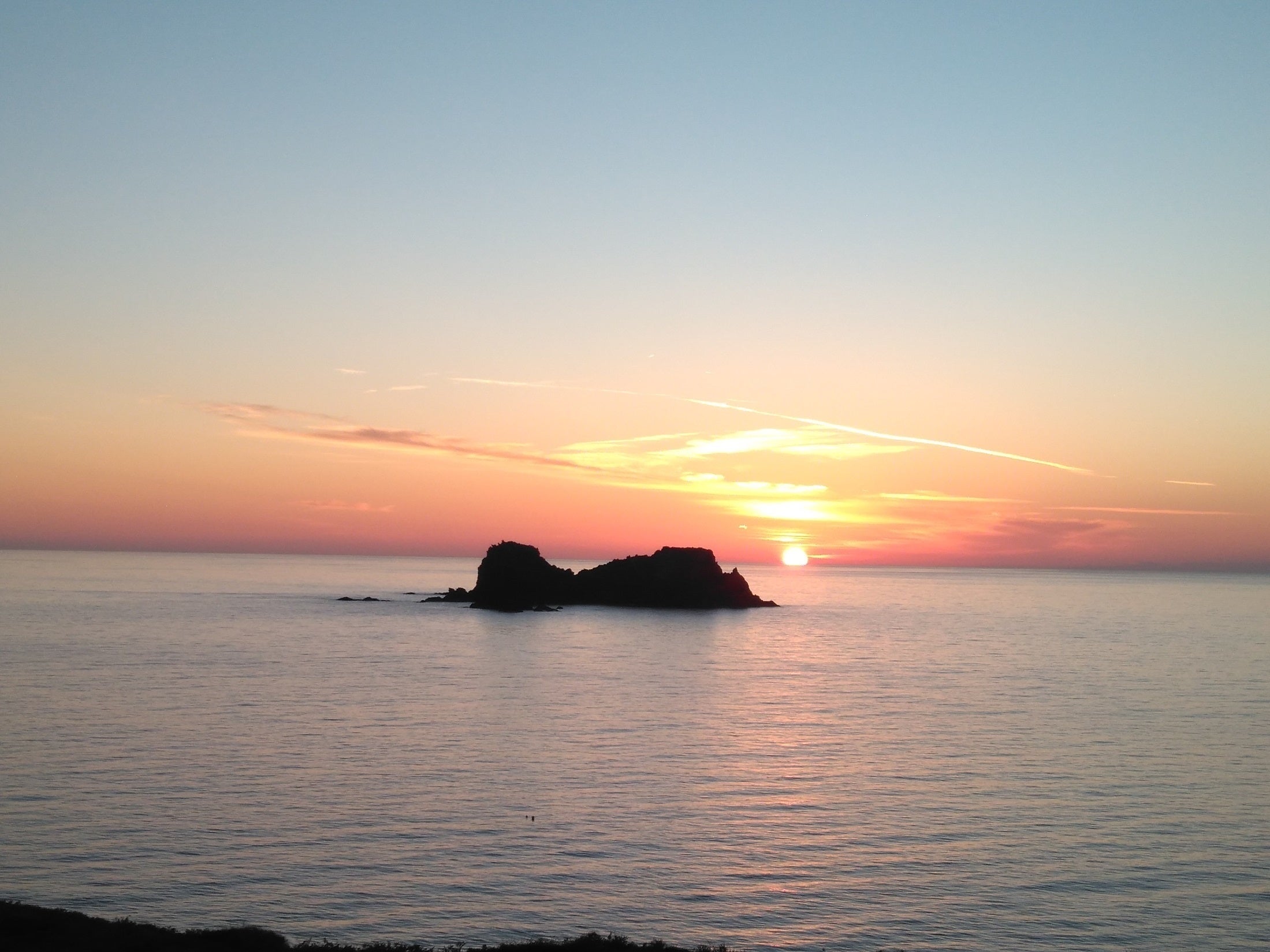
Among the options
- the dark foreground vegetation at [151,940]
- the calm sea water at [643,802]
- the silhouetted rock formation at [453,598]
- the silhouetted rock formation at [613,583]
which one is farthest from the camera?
the silhouetted rock formation at [453,598]

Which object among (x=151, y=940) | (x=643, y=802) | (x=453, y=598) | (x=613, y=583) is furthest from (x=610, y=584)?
(x=151, y=940)

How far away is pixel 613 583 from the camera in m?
195

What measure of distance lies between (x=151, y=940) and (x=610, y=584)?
576ft

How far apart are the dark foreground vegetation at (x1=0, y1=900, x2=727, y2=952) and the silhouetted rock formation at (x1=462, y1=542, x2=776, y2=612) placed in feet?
484

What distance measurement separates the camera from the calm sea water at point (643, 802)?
87.0 ft

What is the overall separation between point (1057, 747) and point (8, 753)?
5114 centimetres

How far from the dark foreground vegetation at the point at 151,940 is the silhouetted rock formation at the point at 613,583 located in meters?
148

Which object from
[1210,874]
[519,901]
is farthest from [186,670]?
[1210,874]

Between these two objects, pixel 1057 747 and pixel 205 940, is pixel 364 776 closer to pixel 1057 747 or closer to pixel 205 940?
pixel 205 940

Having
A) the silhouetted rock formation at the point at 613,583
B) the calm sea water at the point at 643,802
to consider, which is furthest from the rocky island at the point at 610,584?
the calm sea water at the point at 643,802

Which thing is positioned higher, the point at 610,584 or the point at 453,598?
the point at 610,584

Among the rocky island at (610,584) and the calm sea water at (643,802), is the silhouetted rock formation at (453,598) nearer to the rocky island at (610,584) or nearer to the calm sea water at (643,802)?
the rocky island at (610,584)

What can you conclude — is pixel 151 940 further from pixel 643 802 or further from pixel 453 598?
pixel 453 598

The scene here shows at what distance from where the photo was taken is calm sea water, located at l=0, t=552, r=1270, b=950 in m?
26.5
